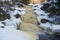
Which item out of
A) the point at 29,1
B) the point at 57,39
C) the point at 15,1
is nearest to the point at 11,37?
the point at 57,39

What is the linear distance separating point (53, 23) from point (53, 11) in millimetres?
2239

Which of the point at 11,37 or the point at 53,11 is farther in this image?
the point at 53,11

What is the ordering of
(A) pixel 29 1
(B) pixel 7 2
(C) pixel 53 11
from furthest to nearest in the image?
(A) pixel 29 1 < (B) pixel 7 2 < (C) pixel 53 11

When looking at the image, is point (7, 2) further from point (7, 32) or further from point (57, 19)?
point (7, 32)

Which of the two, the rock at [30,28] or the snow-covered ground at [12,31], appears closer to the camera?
the snow-covered ground at [12,31]

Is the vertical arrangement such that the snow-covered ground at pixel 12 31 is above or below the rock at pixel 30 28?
above

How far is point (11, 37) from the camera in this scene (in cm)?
917

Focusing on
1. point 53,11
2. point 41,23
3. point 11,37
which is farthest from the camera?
point 53,11

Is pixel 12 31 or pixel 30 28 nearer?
pixel 12 31

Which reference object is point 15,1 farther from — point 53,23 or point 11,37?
point 11,37

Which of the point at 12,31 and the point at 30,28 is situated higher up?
the point at 12,31

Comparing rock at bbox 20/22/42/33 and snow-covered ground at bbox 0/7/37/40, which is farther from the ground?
snow-covered ground at bbox 0/7/37/40

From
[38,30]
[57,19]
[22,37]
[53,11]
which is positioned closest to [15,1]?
[53,11]

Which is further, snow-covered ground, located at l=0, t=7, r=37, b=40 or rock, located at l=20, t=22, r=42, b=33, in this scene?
rock, located at l=20, t=22, r=42, b=33
